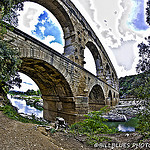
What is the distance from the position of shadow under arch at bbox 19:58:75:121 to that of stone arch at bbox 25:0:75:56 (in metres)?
2.75

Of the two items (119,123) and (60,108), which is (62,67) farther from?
(119,123)

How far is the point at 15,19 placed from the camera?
293 centimetres

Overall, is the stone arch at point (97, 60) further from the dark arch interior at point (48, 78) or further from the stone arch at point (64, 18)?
the dark arch interior at point (48, 78)

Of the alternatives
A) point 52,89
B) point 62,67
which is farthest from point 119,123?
point 62,67

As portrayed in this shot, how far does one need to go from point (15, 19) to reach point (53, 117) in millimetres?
6289

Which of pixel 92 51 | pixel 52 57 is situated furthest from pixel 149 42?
pixel 92 51

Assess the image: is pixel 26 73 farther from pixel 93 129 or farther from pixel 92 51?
pixel 92 51

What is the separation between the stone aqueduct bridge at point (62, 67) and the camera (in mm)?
4262

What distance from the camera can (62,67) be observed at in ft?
17.8

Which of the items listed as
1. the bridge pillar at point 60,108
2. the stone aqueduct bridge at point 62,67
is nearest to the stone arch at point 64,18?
the stone aqueduct bridge at point 62,67

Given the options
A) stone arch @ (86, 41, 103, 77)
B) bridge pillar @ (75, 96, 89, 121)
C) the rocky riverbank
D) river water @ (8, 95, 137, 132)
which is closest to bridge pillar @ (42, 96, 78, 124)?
bridge pillar @ (75, 96, 89, 121)

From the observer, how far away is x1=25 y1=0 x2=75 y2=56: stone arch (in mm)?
7176

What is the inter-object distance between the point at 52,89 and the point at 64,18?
5.27 meters

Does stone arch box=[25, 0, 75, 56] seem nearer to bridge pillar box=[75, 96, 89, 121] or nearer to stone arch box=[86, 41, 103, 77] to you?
bridge pillar box=[75, 96, 89, 121]
